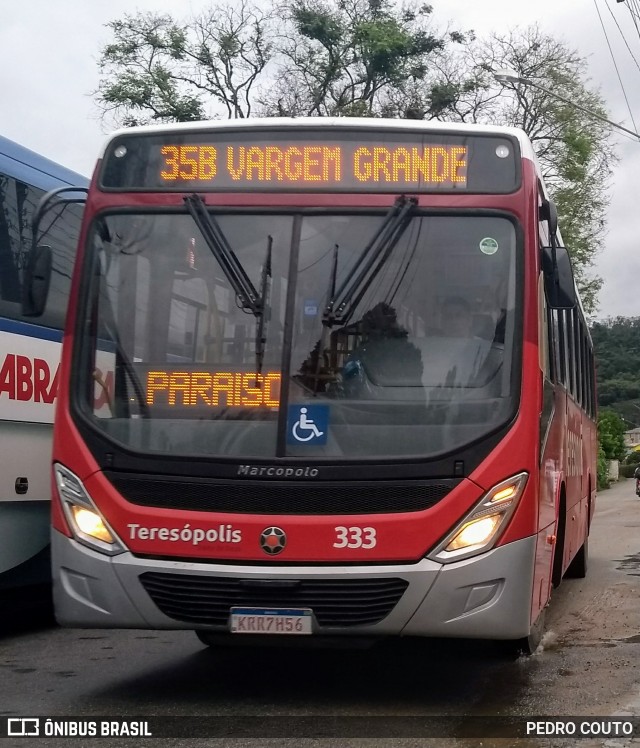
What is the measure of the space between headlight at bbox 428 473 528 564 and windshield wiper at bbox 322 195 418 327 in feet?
3.93

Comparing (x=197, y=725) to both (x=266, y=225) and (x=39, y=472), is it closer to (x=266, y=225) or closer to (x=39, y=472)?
(x=266, y=225)

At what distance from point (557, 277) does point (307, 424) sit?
1.76 m

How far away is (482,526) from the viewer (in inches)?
242

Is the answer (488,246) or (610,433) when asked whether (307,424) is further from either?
(610,433)

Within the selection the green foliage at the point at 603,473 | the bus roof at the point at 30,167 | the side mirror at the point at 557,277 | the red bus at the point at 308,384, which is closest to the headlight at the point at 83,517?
the red bus at the point at 308,384

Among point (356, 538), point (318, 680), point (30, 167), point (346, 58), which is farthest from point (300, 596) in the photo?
point (346, 58)

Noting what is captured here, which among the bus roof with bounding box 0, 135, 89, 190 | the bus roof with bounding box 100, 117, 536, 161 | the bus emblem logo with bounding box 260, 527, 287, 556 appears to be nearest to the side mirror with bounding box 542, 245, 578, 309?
the bus roof with bounding box 100, 117, 536, 161

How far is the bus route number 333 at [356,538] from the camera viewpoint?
609 centimetres

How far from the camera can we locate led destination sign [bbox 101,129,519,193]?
22.0 ft

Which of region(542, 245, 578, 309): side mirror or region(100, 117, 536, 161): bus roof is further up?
region(100, 117, 536, 161): bus roof

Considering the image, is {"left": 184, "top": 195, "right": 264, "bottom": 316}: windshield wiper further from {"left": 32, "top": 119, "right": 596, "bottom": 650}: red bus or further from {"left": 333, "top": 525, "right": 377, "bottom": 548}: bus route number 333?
{"left": 333, "top": 525, "right": 377, "bottom": 548}: bus route number 333

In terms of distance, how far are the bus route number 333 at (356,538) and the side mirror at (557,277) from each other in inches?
71.2

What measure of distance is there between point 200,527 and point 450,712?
64.7 inches

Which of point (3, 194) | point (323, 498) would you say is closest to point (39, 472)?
point (3, 194)
